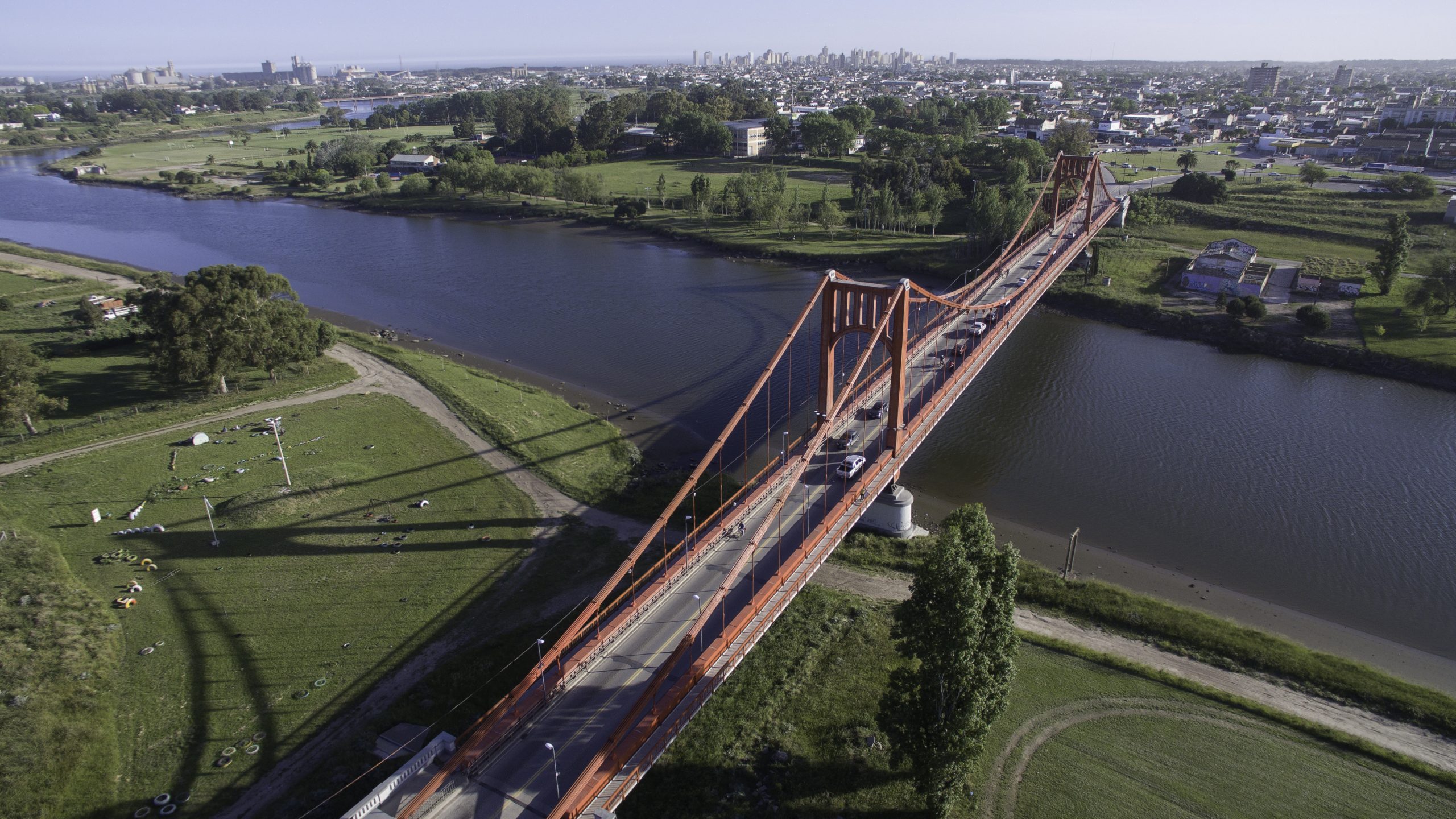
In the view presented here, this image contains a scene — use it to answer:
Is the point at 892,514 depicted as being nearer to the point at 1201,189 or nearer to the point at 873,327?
the point at 873,327

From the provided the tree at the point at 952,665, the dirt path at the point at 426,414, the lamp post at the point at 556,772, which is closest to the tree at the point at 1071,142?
the dirt path at the point at 426,414

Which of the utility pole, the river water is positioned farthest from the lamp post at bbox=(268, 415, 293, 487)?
the utility pole

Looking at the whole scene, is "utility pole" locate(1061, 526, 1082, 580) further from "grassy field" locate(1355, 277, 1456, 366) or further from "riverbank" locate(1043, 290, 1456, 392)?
"grassy field" locate(1355, 277, 1456, 366)

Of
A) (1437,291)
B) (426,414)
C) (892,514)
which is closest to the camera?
(892,514)

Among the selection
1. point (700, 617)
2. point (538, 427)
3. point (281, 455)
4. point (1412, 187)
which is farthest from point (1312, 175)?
point (281, 455)

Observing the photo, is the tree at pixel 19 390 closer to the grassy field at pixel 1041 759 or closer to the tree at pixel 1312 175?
the grassy field at pixel 1041 759

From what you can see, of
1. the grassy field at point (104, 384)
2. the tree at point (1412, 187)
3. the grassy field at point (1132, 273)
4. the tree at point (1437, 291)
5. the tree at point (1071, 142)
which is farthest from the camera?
the tree at point (1071, 142)
